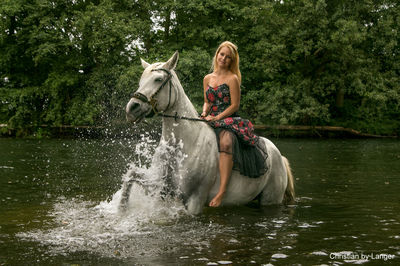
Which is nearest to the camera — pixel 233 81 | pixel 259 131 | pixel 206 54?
pixel 233 81

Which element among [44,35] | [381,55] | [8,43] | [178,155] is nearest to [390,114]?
[381,55]

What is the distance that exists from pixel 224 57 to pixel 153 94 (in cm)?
135

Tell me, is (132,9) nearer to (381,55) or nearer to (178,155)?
(381,55)

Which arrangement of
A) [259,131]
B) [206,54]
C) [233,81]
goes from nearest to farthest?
[233,81] → [206,54] → [259,131]

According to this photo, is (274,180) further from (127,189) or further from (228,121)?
(127,189)

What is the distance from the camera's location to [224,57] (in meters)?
6.79

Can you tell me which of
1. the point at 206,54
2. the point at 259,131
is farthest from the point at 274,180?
the point at 259,131

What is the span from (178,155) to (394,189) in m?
6.18

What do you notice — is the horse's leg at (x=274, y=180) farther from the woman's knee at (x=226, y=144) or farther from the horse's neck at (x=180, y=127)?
the horse's neck at (x=180, y=127)

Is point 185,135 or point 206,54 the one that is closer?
point 185,135

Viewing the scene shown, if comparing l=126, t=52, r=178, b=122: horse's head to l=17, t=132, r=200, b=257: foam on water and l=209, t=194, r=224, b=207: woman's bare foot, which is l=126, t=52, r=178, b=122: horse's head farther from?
l=209, t=194, r=224, b=207: woman's bare foot

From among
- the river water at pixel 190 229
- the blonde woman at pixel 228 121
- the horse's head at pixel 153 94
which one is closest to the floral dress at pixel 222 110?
the blonde woman at pixel 228 121

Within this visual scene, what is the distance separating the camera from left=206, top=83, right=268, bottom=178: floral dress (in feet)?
22.5

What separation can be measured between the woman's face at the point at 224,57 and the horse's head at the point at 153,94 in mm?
771
